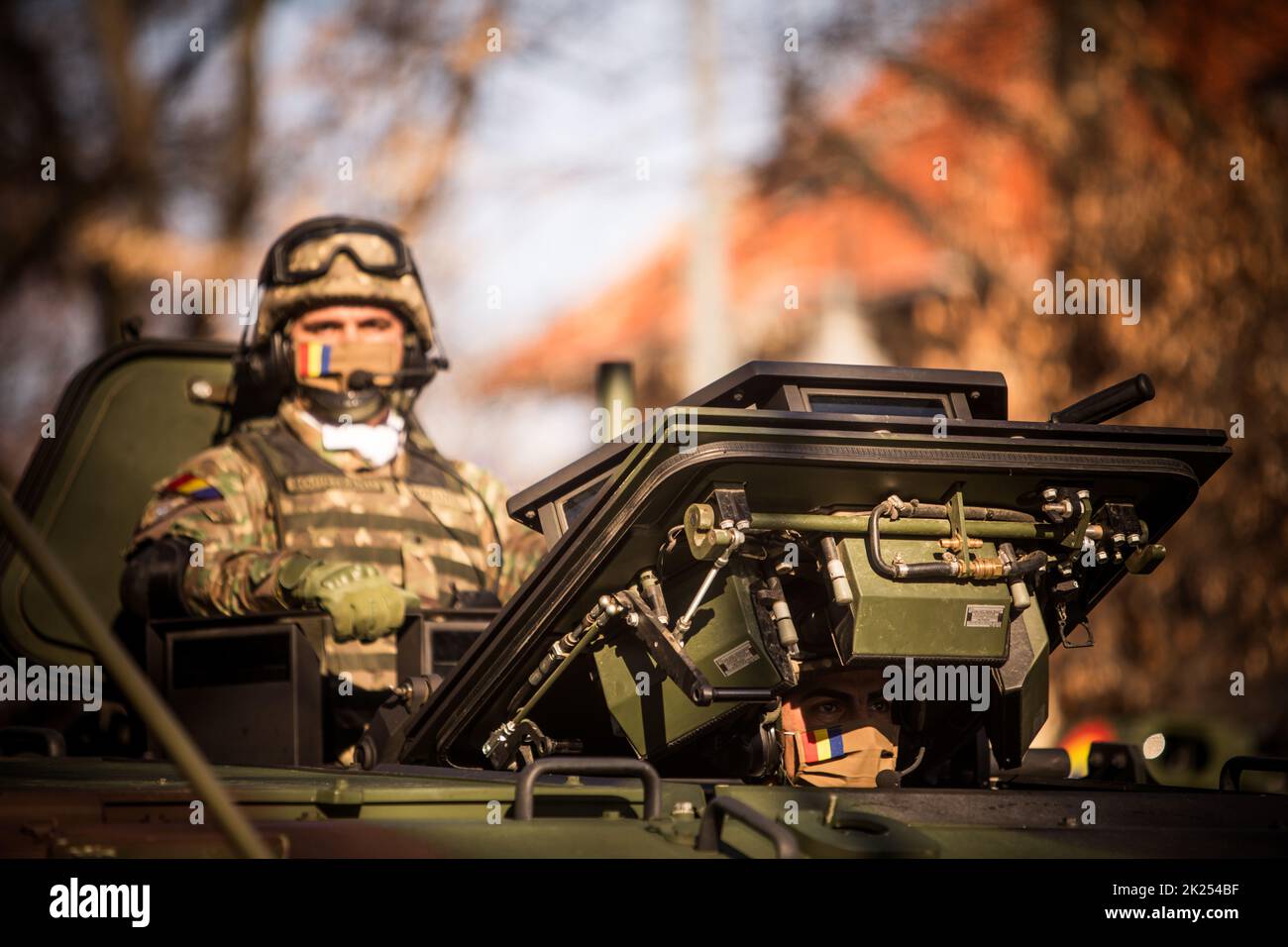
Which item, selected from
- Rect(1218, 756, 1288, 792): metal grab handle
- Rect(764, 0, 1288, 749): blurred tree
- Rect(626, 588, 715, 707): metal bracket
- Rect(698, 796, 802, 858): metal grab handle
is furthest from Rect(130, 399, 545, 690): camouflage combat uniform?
Rect(764, 0, 1288, 749): blurred tree

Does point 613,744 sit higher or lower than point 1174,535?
lower

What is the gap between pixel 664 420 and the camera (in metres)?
3.98

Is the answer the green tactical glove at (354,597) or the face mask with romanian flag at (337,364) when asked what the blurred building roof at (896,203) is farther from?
the green tactical glove at (354,597)

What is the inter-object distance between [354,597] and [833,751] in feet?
4.67

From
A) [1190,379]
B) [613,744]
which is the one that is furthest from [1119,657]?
[613,744]

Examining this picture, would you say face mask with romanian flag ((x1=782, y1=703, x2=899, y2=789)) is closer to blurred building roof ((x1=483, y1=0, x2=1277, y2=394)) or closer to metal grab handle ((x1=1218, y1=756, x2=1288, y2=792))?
metal grab handle ((x1=1218, y1=756, x2=1288, y2=792))

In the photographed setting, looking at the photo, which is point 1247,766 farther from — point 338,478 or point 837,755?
point 338,478

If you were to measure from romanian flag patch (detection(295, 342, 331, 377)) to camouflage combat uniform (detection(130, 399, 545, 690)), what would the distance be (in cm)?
13

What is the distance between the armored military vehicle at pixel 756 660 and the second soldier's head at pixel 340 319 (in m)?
1.56
